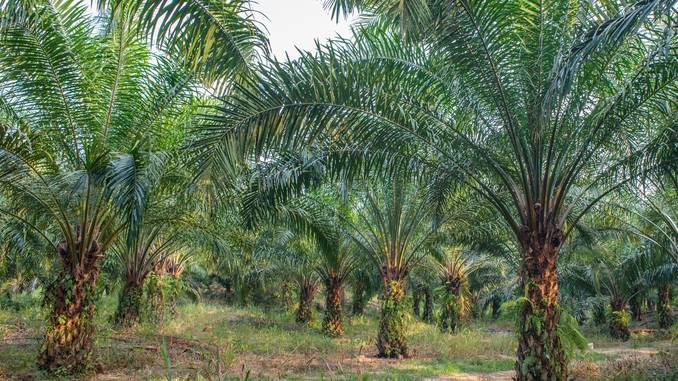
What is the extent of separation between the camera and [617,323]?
21.5 metres

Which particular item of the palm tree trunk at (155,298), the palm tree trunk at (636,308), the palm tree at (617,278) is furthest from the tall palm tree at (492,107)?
the palm tree trunk at (636,308)

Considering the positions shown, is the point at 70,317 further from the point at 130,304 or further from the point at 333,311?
the point at 333,311

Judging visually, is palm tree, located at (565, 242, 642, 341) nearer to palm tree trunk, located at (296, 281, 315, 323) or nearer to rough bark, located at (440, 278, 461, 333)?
rough bark, located at (440, 278, 461, 333)

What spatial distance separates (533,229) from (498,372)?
17.8 ft

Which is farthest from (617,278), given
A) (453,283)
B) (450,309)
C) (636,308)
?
(636,308)

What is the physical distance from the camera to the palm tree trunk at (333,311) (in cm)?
1836

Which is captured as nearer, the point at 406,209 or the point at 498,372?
the point at 498,372

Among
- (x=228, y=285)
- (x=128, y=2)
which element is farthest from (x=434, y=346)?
(x=228, y=285)

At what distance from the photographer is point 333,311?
18.8 m

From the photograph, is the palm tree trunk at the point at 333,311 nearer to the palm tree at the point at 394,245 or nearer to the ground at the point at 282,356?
the ground at the point at 282,356

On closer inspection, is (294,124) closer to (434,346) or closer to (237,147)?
(237,147)

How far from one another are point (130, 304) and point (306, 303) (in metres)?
8.97

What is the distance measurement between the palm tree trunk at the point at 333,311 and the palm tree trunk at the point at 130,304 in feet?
21.1

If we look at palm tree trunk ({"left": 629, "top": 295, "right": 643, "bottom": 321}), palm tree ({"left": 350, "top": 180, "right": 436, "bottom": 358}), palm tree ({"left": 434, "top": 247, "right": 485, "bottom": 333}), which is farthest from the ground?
palm tree trunk ({"left": 629, "top": 295, "right": 643, "bottom": 321})
